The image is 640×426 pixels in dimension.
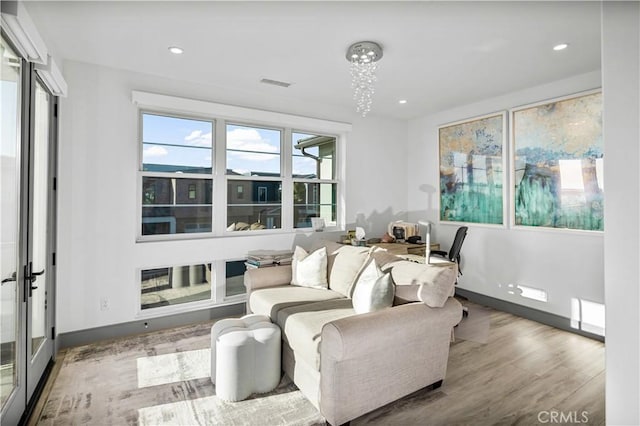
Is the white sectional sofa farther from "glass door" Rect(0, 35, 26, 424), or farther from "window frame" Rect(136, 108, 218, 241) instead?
"glass door" Rect(0, 35, 26, 424)

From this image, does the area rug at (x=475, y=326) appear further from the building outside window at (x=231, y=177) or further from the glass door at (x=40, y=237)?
the glass door at (x=40, y=237)

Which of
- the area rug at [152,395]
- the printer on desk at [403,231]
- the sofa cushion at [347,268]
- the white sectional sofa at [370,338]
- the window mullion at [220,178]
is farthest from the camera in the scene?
the printer on desk at [403,231]

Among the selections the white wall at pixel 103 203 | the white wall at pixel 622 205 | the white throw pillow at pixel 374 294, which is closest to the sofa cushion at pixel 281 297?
the white throw pillow at pixel 374 294

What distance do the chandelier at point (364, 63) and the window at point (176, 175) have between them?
1.75 m

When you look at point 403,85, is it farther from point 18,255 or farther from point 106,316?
point 106,316

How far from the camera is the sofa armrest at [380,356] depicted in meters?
1.84

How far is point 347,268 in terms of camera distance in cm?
299

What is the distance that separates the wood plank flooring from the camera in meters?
2.02

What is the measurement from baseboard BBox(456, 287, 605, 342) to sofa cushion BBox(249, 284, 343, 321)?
2350 millimetres

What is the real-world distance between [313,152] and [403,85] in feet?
4.80

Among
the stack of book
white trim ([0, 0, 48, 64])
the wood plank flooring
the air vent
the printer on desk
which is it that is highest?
the air vent

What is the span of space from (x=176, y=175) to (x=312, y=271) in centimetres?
182

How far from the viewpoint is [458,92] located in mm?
3846

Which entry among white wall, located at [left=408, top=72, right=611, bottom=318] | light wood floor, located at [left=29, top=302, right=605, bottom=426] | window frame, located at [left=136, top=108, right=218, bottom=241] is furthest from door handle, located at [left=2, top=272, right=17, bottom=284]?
white wall, located at [left=408, top=72, right=611, bottom=318]
